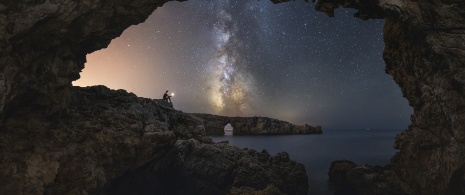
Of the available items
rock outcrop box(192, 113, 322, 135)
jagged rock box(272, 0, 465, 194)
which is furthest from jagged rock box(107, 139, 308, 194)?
→ rock outcrop box(192, 113, 322, 135)

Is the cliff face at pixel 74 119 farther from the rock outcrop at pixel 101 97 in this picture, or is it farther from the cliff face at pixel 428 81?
the cliff face at pixel 428 81

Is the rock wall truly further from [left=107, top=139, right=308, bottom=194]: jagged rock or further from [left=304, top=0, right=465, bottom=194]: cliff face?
[left=304, top=0, right=465, bottom=194]: cliff face

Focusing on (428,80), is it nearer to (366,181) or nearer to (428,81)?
(428,81)

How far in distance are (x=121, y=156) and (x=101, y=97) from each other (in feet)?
13.0

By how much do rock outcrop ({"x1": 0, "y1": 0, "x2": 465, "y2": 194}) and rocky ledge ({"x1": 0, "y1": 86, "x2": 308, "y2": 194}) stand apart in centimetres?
5

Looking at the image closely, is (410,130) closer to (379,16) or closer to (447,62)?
(447,62)

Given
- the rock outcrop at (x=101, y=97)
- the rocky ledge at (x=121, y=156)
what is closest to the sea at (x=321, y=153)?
the rocky ledge at (x=121, y=156)

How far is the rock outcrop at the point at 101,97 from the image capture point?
9.80 meters

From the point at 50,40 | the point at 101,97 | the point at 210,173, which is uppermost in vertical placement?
the point at 50,40

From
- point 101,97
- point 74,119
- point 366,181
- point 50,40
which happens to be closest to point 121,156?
point 74,119

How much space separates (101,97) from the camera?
15242mm

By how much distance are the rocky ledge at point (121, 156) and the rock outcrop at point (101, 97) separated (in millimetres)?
50

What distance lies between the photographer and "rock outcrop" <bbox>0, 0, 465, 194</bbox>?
9.80 meters

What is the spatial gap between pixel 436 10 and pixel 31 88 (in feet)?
54.6
